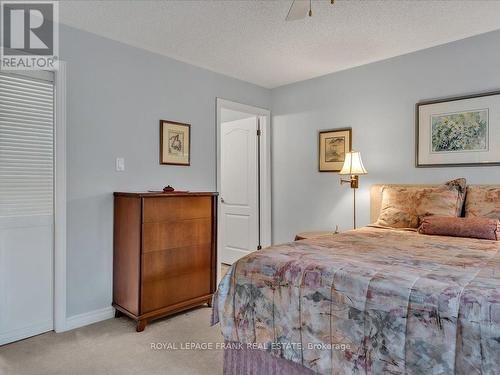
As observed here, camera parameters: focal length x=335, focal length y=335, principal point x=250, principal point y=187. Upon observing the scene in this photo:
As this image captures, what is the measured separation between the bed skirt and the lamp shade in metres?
2.02

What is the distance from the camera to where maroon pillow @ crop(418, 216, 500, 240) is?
2.21 metres

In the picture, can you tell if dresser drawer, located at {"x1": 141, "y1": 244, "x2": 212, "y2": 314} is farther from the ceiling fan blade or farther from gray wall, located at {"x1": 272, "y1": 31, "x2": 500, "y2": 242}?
the ceiling fan blade

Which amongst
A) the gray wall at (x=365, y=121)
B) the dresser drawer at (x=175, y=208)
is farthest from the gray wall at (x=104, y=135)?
the gray wall at (x=365, y=121)

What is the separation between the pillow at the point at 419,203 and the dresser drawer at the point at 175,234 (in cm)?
153

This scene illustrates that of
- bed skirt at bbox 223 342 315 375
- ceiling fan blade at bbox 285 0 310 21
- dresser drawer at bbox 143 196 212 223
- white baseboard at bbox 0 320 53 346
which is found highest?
ceiling fan blade at bbox 285 0 310 21

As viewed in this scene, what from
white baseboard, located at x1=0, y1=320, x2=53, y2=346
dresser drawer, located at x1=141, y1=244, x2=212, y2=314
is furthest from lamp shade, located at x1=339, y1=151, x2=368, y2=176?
white baseboard, located at x1=0, y1=320, x2=53, y2=346

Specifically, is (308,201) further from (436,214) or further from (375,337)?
(375,337)

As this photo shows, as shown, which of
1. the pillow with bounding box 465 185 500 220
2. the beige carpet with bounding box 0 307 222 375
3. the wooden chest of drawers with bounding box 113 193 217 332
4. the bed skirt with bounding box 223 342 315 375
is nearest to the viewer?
the bed skirt with bounding box 223 342 315 375

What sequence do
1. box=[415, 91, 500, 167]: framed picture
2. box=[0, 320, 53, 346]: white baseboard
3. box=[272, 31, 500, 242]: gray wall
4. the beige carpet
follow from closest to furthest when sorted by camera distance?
the beige carpet < box=[0, 320, 53, 346]: white baseboard < box=[415, 91, 500, 167]: framed picture < box=[272, 31, 500, 242]: gray wall

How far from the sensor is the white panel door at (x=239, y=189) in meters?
4.34

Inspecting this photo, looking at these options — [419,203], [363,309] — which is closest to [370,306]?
[363,309]

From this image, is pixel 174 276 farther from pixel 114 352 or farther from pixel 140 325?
pixel 114 352

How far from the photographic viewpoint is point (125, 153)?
290cm

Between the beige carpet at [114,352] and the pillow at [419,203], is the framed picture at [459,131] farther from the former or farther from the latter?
the beige carpet at [114,352]
